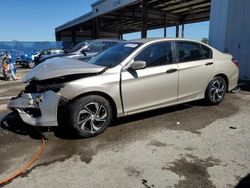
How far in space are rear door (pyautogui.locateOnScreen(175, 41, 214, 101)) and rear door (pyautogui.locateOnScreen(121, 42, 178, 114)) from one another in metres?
0.20

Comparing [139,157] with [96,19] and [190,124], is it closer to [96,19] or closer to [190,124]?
[190,124]

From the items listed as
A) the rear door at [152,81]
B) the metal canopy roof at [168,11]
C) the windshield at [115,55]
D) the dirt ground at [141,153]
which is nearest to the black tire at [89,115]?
the dirt ground at [141,153]

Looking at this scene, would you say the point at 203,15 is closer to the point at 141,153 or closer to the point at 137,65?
the point at 137,65

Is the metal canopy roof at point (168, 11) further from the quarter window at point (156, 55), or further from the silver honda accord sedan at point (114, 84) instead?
the quarter window at point (156, 55)

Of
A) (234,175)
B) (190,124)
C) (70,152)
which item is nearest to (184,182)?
(234,175)

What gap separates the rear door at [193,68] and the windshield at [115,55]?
994 millimetres

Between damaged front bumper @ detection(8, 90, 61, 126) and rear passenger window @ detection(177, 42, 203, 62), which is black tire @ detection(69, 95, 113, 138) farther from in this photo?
rear passenger window @ detection(177, 42, 203, 62)

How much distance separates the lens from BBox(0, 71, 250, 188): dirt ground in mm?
2816

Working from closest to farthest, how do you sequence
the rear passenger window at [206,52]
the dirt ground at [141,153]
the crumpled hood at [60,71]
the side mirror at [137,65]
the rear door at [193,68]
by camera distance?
the dirt ground at [141,153] < the crumpled hood at [60,71] < the side mirror at [137,65] < the rear door at [193,68] < the rear passenger window at [206,52]

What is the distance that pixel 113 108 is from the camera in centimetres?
422

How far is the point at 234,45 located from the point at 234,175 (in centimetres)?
703

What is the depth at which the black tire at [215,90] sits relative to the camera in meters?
5.44

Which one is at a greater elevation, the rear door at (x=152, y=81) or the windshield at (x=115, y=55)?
the windshield at (x=115, y=55)

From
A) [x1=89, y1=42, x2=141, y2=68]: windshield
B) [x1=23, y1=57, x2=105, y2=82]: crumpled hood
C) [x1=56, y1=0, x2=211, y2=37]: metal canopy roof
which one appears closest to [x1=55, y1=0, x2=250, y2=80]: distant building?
[x1=56, y1=0, x2=211, y2=37]: metal canopy roof
